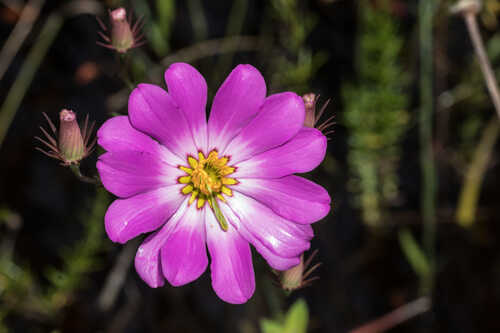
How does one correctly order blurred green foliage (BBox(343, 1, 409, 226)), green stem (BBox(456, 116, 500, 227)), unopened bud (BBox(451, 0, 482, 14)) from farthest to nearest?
green stem (BBox(456, 116, 500, 227)) < blurred green foliage (BBox(343, 1, 409, 226)) < unopened bud (BBox(451, 0, 482, 14))

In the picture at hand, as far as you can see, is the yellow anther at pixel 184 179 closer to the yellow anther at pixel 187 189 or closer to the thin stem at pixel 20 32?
the yellow anther at pixel 187 189

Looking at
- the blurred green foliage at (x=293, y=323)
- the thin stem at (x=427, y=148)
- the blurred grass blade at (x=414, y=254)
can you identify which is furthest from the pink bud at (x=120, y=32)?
the blurred grass blade at (x=414, y=254)

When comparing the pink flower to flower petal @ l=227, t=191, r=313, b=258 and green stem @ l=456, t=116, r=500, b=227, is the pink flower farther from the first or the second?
green stem @ l=456, t=116, r=500, b=227

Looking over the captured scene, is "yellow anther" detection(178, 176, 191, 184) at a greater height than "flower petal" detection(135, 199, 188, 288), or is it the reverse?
"yellow anther" detection(178, 176, 191, 184)

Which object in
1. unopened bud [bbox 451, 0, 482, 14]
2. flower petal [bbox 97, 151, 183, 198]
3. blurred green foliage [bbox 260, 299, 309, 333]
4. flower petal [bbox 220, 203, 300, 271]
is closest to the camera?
flower petal [bbox 97, 151, 183, 198]

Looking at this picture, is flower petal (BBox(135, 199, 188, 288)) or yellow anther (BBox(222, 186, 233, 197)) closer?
flower petal (BBox(135, 199, 188, 288))

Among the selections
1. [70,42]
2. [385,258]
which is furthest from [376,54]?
[70,42]

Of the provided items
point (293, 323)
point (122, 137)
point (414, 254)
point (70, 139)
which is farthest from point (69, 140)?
point (414, 254)

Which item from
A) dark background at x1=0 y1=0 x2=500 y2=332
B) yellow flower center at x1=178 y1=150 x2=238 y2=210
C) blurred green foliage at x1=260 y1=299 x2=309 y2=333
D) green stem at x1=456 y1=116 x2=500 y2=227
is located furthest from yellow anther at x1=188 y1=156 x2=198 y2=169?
green stem at x1=456 y1=116 x2=500 y2=227
